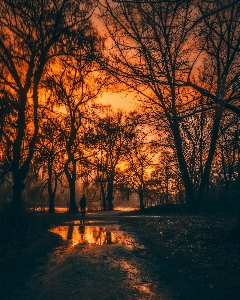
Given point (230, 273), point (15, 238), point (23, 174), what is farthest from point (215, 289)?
point (23, 174)

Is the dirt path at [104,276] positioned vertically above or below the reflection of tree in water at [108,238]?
below

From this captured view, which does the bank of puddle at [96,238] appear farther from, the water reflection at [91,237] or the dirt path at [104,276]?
the dirt path at [104,276]

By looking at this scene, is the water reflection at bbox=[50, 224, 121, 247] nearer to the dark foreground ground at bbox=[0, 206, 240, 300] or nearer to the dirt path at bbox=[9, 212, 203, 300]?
the dark foreground ground at bbox=[0, 206, 240, 300]

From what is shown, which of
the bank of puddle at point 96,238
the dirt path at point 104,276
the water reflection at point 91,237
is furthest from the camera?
the water reflection at point 91,237

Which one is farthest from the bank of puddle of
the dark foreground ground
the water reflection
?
the dark foreground ground

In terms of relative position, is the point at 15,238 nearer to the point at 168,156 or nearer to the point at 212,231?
the point at 212,231

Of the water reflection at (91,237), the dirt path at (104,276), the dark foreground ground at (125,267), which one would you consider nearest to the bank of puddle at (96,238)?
the water reflection at (91,237)

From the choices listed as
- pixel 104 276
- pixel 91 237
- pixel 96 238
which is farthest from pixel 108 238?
pixel 104 276

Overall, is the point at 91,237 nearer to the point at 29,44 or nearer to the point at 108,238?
the point at 108,238

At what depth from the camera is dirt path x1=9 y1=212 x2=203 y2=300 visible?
Result: 6.45 meters

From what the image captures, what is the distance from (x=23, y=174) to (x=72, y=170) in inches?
666

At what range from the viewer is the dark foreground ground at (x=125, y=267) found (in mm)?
6609

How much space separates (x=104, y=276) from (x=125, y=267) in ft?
3.21

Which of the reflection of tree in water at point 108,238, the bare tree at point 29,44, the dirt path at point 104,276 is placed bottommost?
the dirt path at point 104,276
